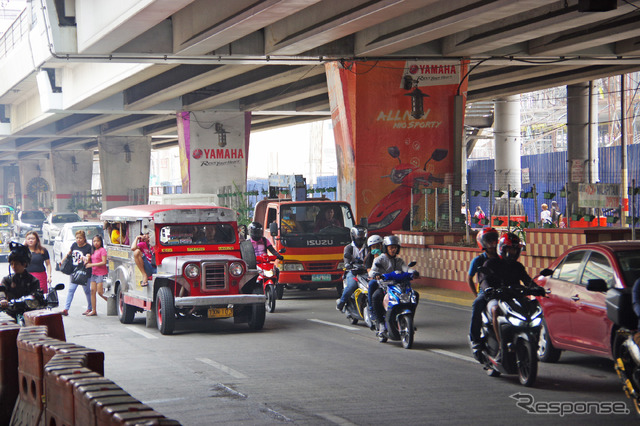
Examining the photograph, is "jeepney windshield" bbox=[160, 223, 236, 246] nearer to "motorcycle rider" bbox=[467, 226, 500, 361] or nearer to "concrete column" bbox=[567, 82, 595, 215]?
"motorcycle rider" bbox=[467, 226, 500, 361]

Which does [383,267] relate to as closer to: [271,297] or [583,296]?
[583,296]

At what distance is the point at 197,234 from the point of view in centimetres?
1580

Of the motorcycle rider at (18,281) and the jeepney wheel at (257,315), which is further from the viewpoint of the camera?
the jeepney wheel at (257,315)

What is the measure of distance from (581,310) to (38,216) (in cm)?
5058

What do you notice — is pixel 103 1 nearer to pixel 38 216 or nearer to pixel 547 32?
pixel 547 32

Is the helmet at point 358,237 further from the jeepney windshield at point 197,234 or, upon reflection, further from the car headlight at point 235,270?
the car headlight at point 235,270

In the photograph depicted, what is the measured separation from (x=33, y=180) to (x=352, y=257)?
8007 cm

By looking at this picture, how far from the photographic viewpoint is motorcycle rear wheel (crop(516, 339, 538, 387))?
31.4 ft

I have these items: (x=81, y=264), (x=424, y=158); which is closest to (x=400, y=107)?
(x=424, y=158)

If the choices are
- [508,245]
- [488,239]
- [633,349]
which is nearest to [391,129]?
[488,239]

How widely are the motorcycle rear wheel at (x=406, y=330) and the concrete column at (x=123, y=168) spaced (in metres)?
46.5

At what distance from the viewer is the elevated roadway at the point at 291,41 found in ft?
70.8

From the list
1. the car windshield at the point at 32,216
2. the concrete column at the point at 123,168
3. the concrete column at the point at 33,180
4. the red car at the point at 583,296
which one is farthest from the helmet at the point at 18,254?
the concrete column at the point at 33,180

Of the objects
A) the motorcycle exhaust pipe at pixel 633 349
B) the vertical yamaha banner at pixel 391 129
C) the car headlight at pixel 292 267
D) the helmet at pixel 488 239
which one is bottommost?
the car headlight at pixel 292 267
